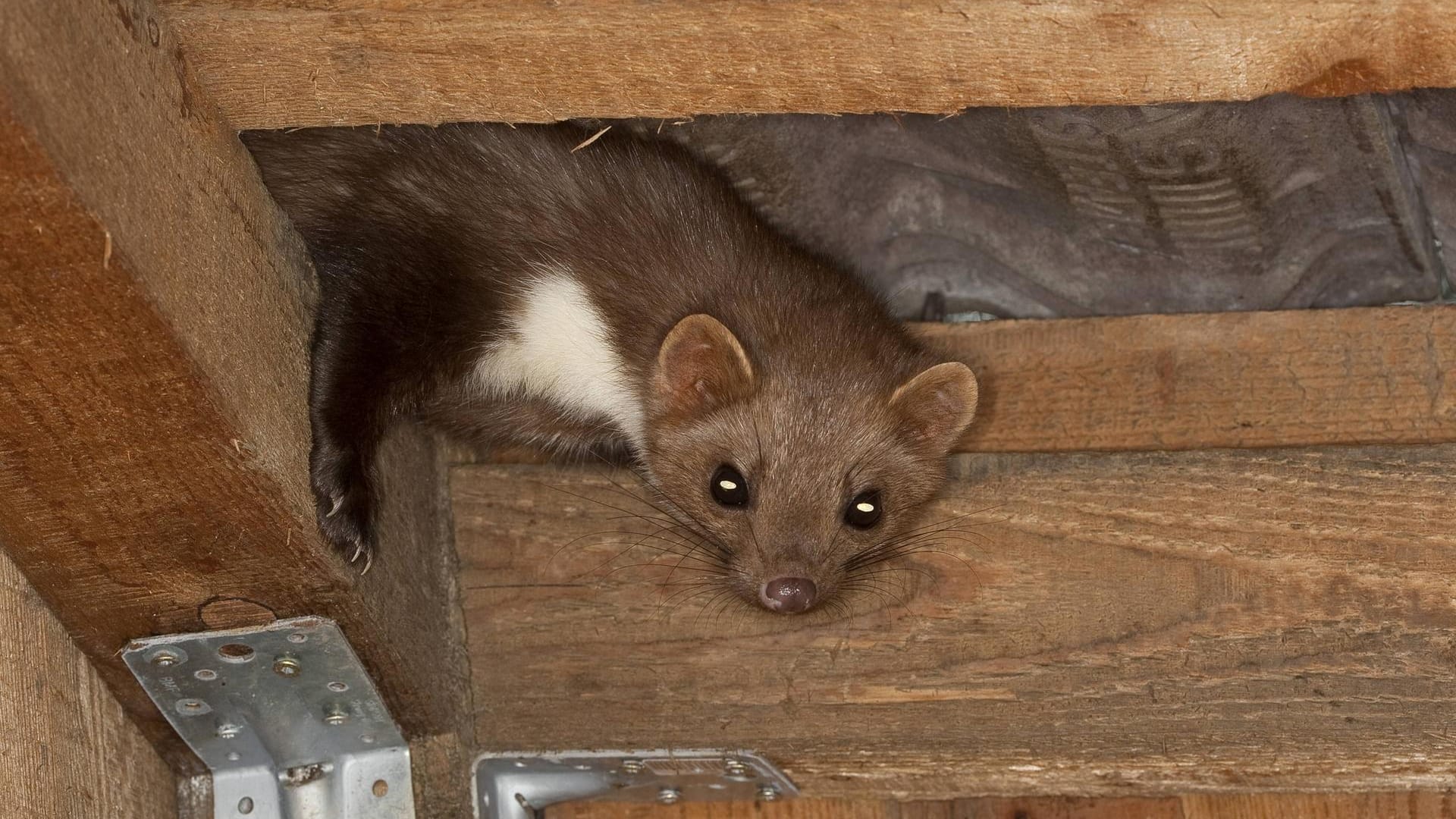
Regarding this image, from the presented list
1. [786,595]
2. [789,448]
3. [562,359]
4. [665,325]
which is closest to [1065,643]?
[786,595]

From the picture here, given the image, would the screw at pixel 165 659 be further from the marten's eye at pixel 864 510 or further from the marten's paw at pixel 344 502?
the marten's eye at pixel 864 510

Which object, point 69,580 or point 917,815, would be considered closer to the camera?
point 69,580

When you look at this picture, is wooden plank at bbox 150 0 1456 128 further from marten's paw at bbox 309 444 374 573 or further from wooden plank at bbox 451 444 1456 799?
wooden plank at bbox 451 444 1456 799

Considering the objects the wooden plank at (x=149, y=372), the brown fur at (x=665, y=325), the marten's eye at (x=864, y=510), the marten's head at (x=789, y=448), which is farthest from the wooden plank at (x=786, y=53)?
the marten's eye at (x=864, y=510)

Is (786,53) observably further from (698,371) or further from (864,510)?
(864,510)

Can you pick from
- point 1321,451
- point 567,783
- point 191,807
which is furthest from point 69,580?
point 1321,451

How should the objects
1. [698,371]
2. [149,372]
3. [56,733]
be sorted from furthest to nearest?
[698,371], [56,733], [149,372]

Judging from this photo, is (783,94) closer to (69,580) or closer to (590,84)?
(590,84)
